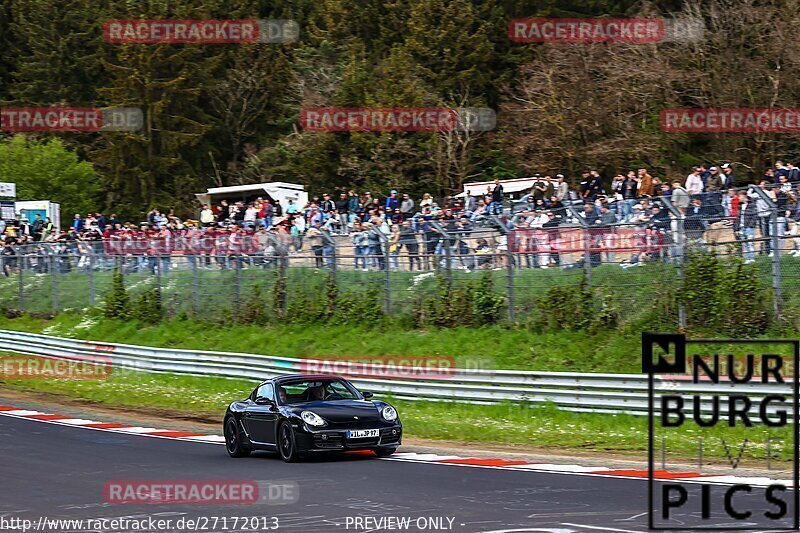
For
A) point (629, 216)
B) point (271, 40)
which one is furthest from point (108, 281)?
point (271, 40)

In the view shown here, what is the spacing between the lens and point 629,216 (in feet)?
69.5

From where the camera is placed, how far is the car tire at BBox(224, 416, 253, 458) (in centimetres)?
1669

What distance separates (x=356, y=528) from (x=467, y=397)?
460 inches

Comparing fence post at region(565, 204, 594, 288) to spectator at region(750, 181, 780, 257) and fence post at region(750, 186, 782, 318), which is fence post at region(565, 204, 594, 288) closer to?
spectator at region(750, 181, 780, 257)

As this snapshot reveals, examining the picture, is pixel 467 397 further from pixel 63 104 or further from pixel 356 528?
pixel 63 104

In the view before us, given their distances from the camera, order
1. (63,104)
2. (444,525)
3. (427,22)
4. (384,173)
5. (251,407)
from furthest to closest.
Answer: (63,104), (427,22), (384,173), (251,407), (444,525)

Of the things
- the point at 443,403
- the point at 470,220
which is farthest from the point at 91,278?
the point at 443,403

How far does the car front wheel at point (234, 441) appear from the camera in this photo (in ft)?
54.7

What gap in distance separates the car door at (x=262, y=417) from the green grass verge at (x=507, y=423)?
12.5ft

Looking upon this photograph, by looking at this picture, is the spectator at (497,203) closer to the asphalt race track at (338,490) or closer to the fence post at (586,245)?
the fence post at (586,245)

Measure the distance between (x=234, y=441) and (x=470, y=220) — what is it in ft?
30.0

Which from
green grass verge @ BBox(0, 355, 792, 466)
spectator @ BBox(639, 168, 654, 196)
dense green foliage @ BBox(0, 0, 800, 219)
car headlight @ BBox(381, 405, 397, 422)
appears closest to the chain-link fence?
green grass verge @ BBox(0, 355, 792, 466)

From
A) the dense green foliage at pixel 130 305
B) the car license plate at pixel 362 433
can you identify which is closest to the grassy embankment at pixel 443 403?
the dense green foliage at pixel 130 305

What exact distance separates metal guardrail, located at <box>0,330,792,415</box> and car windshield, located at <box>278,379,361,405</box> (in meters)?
4.85
